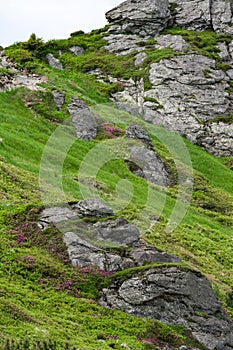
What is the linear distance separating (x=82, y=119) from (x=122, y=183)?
641 inches

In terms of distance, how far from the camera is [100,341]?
19.9m

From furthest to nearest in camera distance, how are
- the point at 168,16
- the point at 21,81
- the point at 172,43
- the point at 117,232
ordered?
1. the point at 168,16
2. the point at 172,43
3. the point at 21,81
4. the point at 117,232

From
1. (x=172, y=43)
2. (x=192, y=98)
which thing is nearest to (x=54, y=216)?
(x=192, y=98)

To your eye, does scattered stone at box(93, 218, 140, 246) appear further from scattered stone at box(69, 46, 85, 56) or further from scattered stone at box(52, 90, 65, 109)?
scattered stone at box(69, 46, 85, 56)

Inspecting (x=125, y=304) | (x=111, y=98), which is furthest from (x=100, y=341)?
(x=111, y=98)

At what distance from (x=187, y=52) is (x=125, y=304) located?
67786 millimetres

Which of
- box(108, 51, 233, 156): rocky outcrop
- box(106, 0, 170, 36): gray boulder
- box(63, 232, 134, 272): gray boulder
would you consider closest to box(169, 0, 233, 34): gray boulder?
box(106, 0, 170, 36): gray boulder

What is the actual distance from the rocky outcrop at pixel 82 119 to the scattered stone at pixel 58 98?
1.24m

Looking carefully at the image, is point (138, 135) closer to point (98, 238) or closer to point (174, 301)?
point (98, 238)

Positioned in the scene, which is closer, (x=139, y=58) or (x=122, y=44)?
(x=139, y=58)

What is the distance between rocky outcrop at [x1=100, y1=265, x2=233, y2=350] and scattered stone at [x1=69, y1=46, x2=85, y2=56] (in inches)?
2900

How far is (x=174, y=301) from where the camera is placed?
23578mm

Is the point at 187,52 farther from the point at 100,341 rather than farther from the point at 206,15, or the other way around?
the point at 100,341

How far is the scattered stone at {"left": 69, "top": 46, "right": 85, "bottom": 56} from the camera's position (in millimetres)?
91744
